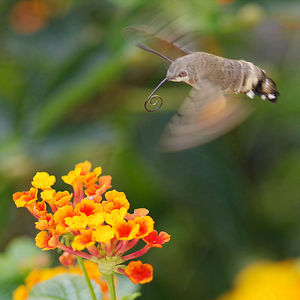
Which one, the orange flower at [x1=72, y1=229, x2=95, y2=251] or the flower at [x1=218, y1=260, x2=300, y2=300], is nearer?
the orange flower at [x1=72, y1=229, x2=95, y2=251]

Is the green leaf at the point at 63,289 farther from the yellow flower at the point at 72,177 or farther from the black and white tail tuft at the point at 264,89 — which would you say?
the black and white tail tuft at the point at 264,89

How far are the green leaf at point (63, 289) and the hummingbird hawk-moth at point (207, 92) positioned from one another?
231 millimetres

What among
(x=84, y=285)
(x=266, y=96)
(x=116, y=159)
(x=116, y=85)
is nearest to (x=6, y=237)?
(x=116, y=159)

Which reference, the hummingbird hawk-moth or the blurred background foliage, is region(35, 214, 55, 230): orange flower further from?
the blurred background foliage

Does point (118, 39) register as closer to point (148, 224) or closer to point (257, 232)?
point (257, 232)

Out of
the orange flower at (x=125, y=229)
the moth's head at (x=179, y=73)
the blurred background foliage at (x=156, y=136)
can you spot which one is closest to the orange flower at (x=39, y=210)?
the orange flower at (x=125, y=229)

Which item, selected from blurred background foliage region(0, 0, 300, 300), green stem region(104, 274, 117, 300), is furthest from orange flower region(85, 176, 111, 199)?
blurred background foliage region(0, 0, 300, 300)

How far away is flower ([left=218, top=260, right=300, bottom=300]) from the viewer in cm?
140

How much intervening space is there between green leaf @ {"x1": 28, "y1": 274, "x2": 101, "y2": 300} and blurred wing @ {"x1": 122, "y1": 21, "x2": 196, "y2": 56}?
1.15ft

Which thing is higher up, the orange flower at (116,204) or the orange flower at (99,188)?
the orange flower at (116,204)

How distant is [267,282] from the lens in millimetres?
1485

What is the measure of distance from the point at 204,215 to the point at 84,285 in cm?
80

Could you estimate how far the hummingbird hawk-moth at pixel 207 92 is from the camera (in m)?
0.71

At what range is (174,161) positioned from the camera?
5.32ft
